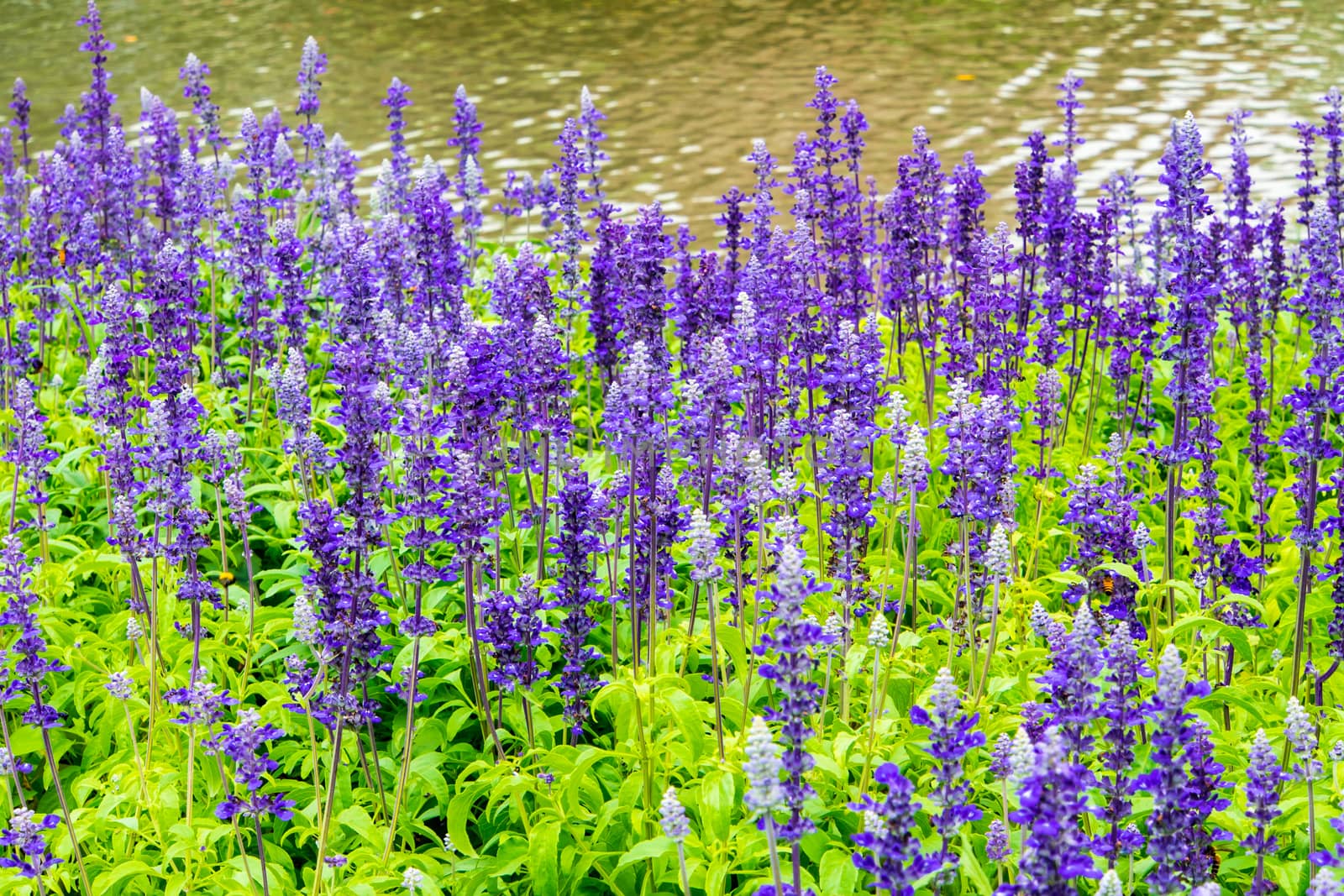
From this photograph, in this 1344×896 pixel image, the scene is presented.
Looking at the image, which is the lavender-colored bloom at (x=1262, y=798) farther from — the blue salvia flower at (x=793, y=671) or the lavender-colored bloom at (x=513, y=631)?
the lavender-colored bloom at (x=513, y=631)

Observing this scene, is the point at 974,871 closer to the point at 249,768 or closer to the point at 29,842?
the point at 249,768

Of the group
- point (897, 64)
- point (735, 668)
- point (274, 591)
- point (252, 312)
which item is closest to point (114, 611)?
point (274, 591)

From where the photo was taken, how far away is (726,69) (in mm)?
19797

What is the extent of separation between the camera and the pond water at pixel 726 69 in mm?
15945

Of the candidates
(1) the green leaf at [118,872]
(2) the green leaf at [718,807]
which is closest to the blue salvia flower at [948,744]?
(2) the green leaf at [718,807]

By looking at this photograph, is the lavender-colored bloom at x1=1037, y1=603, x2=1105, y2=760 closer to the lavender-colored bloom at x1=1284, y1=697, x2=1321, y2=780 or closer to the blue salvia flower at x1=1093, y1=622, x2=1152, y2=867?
the blue salvia flower at x1=1093, y1=622, x2=1152, y2=867

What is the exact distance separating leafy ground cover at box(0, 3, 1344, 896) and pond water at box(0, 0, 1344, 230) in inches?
271

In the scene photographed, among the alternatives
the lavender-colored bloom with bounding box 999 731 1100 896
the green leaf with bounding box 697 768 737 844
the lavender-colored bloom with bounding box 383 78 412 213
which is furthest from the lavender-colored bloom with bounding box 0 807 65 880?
the lavender-colored bloom with bounding box 383 78 412 213

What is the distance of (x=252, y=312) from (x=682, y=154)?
895cm

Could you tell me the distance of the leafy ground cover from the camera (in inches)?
167

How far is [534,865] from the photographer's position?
4.64 meters

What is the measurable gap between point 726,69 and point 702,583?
16.3 m

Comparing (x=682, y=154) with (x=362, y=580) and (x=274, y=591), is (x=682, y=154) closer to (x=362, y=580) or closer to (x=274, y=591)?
(x=274, y=591)

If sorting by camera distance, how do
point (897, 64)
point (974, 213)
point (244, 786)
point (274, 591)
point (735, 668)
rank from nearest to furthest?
point (244, 786), point (735, 668), point (274, 591), point (974, 213), point (897, 64)
